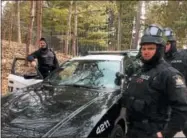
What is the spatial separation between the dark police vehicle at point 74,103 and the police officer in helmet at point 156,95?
26.2 inches

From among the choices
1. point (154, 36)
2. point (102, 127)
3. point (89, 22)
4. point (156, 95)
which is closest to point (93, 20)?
point (89, 22)

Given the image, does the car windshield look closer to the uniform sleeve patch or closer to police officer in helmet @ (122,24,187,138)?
police officer in helmet @ (122,24,187,138)

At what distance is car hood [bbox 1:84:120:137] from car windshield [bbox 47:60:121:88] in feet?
0.76

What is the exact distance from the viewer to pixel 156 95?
2.78 metres

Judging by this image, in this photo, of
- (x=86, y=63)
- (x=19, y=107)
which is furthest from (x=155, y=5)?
(x=19, y=107)

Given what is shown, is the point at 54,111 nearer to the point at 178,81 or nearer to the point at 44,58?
the point at 178,81

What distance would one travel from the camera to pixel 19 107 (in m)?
3.83

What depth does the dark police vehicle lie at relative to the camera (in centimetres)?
324

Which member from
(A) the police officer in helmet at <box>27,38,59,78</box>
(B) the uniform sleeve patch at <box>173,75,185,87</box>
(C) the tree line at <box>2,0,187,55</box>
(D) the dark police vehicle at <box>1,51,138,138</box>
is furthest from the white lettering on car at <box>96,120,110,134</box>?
(C) the tree line at <box>2,0,187,55</box>

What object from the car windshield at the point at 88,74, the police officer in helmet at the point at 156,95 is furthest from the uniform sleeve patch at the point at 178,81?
the car windshield at the point at 88,74

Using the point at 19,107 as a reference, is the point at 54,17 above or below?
above

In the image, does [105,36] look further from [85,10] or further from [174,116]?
[174,116]

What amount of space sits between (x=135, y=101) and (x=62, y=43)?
94.2 ft

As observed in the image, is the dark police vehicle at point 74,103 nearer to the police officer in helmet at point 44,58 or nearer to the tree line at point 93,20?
the police officer in helmet at point 44,58
